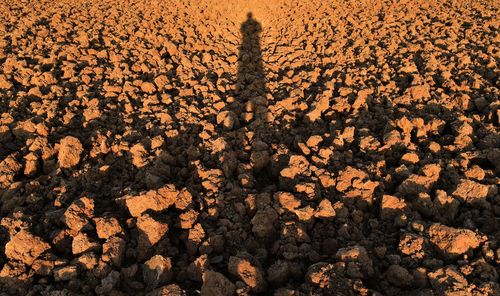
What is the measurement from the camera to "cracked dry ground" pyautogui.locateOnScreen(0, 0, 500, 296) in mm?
1999

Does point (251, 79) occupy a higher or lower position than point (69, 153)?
higher

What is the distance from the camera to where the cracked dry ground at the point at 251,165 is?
200cm

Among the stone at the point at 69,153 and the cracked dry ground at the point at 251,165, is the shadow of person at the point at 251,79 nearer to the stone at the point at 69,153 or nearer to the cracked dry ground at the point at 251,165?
the cracked dry ground at the point at 251,165

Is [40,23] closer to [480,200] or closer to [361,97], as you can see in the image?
[361,97]

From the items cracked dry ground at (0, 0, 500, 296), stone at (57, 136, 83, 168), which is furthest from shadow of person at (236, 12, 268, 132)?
stone at (57, 136, 83, 168)

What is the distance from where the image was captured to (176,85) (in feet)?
14.0

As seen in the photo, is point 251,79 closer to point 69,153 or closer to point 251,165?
point 251,165

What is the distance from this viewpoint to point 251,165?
2.93 metres

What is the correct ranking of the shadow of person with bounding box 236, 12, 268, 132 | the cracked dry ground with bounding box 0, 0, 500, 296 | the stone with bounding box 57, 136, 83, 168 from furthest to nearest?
the shadow of person with bounding box 236, 12, 268, 132, the stone with bounding box 57, 136, 83, 168, the cracked dry ground with bounding box 0, 0, 500, 296

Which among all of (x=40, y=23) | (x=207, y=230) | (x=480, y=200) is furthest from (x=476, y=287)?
(x=40, y=23)

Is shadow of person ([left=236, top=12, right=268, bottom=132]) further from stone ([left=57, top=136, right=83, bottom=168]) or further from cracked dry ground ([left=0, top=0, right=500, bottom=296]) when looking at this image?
stone ([left=57, top=136, right=83, bottom=168])

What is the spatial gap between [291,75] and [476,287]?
330cm

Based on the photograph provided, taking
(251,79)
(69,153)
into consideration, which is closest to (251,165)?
(69,153)

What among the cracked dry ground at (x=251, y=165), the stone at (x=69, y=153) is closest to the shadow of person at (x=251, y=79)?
the cracked dry ground at (x=251, y=165)
